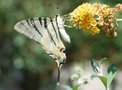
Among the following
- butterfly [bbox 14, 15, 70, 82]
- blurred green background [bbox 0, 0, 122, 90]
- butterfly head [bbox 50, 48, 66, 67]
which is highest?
blurred green background [bbox 0, 0, 122, 90]

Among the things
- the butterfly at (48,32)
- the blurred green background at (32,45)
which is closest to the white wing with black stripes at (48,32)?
the butterfly at (48,32)

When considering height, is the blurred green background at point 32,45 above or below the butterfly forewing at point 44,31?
above

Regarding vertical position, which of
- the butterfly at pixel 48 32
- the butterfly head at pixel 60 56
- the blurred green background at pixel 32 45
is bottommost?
the butterfly head at pixel 60 56

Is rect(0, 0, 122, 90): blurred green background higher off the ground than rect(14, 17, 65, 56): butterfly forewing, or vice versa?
rect(0, 0, 122, 90): blurred green background

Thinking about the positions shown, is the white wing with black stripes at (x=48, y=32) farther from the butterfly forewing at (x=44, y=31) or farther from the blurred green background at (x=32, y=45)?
the blurred green background at (x=32, y=45)

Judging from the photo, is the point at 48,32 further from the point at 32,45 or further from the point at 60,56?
the point at 32,45

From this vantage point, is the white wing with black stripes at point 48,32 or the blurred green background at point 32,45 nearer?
the white wing with black stripes at point 48,32

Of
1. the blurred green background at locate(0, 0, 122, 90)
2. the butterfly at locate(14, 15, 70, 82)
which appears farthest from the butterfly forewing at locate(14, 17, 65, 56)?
the blurred green background at locate(0, 0, 122, 90)

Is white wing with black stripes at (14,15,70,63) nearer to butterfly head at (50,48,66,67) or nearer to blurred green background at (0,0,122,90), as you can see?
butterfly head at (50,48,66,67)
